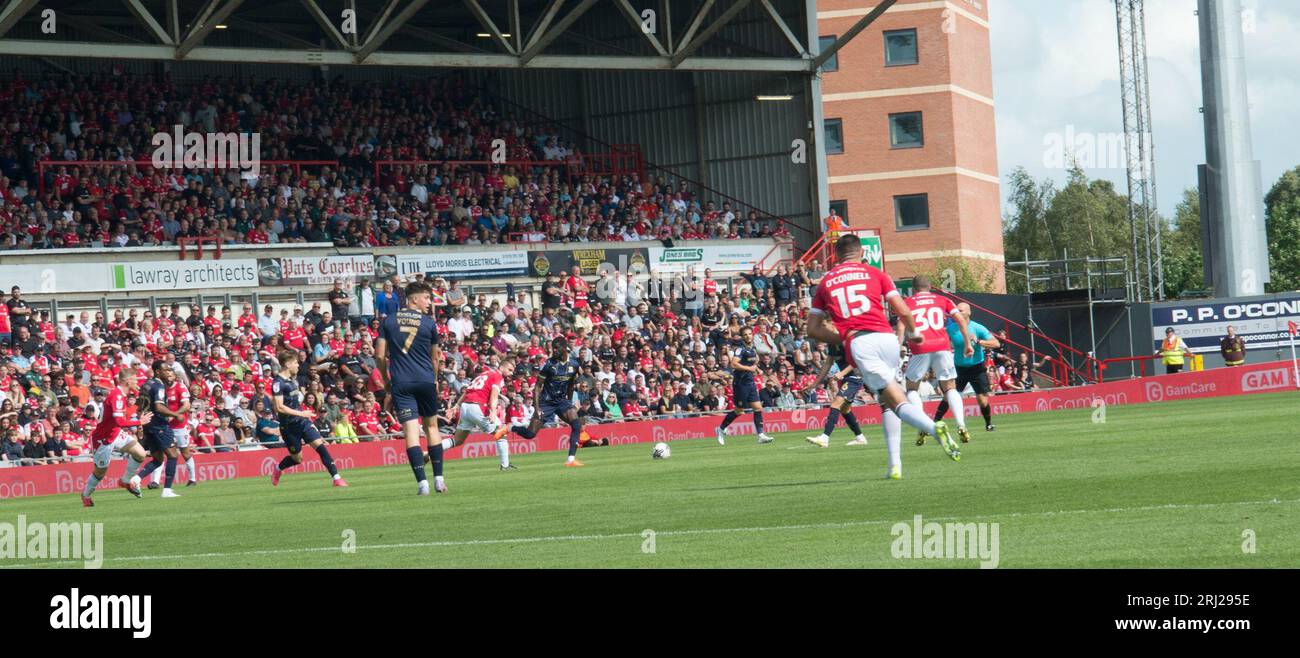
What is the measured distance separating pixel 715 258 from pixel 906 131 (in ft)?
102

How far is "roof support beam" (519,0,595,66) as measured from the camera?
40406 mm

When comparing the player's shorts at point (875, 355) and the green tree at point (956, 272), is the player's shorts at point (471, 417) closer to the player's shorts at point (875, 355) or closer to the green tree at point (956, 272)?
the player's shorts at point (875, 355)

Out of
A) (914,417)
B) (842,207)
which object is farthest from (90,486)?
(842,207)

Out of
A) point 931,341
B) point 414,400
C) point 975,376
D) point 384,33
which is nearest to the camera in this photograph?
point 414,400

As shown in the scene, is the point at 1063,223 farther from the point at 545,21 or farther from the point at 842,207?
the point at 545,21

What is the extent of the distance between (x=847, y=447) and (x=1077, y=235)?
81244 millimetres

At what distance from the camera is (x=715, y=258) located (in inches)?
1780

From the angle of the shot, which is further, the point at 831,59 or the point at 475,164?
the point at 831,59

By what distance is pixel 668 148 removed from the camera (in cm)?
5150

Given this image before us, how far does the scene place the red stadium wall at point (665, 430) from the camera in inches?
1096

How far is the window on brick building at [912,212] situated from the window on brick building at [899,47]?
5979mm
